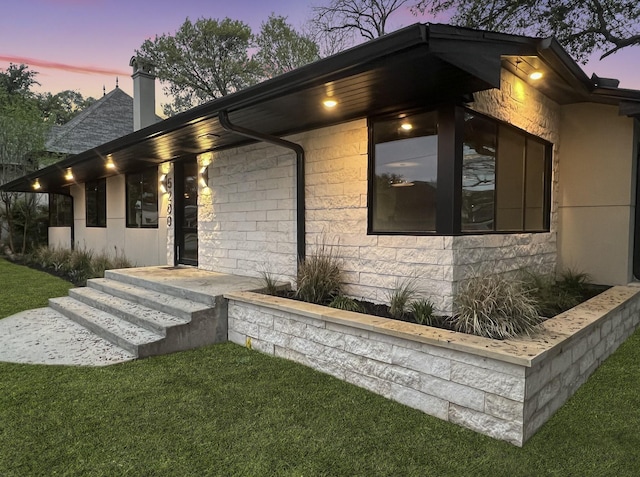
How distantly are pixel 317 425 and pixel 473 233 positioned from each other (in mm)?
2409

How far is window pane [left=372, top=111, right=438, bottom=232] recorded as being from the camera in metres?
3.92

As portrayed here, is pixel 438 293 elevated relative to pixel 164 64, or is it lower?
lower

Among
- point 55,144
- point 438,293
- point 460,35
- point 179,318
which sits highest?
point 55,144

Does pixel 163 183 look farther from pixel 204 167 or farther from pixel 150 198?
pixel 204 167

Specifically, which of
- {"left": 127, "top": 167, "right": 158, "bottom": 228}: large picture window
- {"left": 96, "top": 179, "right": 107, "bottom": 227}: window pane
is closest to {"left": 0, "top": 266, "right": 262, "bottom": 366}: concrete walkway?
{"left": 127, "top": 167, "right": 158, "bottom": 228}: large picture window

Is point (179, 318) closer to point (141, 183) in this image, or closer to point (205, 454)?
point (205, 454)

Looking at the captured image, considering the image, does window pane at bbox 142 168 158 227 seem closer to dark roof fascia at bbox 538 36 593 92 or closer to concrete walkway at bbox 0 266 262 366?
concrete walkway at bbox 0 266 262 366

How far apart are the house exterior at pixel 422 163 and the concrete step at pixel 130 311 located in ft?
5.34

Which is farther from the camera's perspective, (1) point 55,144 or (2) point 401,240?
(1) point 55,144

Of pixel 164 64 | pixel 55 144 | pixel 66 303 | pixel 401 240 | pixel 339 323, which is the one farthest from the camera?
pixel 164 64

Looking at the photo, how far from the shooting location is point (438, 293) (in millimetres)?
3783

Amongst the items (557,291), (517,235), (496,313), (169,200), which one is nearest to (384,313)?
(496,313)

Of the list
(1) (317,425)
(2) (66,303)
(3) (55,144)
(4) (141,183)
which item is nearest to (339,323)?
(1) (317,425)

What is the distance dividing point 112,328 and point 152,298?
24.9 inches
